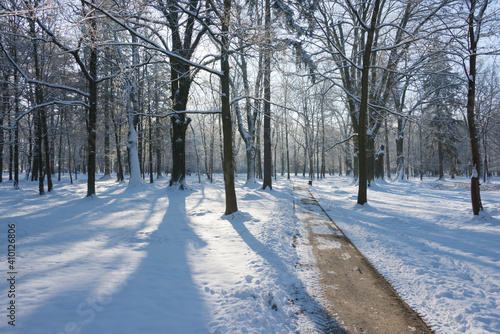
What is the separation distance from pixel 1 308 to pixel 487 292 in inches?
244

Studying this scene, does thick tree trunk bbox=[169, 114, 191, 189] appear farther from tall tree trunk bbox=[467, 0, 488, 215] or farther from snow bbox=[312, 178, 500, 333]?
tall tree trunk bbox=[467, 0, 488, 215]

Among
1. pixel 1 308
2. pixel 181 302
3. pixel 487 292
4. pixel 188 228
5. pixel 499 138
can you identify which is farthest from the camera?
pixel 499 138

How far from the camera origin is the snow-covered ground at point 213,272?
8.30 ft

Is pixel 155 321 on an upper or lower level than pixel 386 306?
upper

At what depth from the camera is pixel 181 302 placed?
9.42 ft

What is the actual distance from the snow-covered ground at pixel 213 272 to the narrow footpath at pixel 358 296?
Result: 19cm

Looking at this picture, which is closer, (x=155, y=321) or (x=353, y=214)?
(x=155, y=321)

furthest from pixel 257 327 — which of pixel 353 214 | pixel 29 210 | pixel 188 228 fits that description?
pixel 29 210

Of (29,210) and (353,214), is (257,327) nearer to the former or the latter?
(353,214)

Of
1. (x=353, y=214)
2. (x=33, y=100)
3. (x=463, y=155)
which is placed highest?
(x=33, y=100)

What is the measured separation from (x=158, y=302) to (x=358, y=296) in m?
2.74

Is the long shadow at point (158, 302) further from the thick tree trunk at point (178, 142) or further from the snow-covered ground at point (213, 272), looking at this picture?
the thick tree trunk at point (178, 142)

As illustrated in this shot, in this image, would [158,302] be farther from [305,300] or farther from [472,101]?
[472,101]

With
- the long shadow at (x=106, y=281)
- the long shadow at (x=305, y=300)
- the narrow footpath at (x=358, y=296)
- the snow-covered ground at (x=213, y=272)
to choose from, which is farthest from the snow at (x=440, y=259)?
the long shadow at (x=106, y=281)
